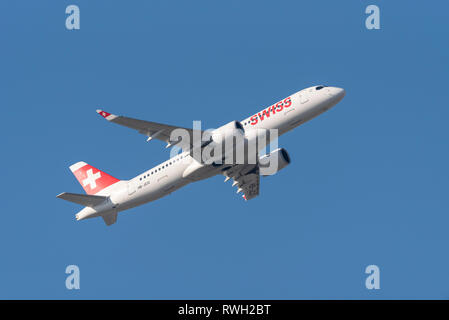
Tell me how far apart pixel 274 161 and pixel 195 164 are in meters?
7.81

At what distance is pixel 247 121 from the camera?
56.5 m

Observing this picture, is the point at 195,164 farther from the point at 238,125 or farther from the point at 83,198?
the point at 83,198

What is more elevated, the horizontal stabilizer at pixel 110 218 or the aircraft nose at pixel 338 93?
the aircraft nose at pixel 338 93

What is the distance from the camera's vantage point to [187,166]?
5722 centimetres

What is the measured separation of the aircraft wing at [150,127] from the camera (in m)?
51.5

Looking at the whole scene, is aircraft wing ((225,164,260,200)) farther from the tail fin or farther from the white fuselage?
the tail fin

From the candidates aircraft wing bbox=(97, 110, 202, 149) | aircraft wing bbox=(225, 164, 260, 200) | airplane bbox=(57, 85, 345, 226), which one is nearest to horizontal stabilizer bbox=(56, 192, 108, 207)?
airplane bbox=(57, 85, 345, 226)

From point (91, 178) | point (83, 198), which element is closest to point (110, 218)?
point (83, 198)

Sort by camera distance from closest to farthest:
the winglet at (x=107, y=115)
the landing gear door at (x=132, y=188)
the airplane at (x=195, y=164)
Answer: the winglet at (x=107, y=115), the airplane at (x=195, y=164), the landing gear door at (x=132, y=188)

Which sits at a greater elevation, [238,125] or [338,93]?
[338,93]

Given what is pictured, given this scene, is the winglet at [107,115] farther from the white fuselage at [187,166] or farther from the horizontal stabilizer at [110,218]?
the horizontal stabilizer at [110,218]

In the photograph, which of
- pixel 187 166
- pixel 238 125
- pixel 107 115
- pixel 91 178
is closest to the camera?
pixel 107 115

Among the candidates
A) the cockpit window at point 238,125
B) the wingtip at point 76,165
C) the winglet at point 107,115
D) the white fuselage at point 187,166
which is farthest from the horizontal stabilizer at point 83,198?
the cockpit window at point 238,125

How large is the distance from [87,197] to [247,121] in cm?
1468
